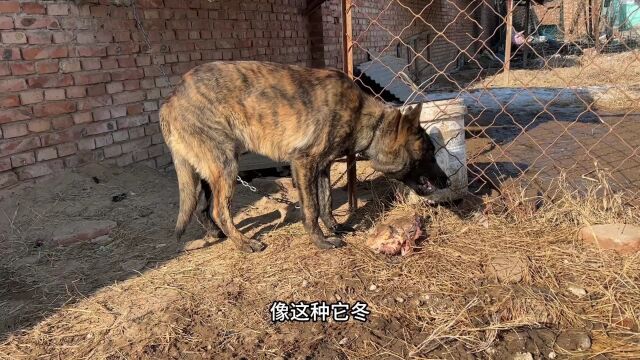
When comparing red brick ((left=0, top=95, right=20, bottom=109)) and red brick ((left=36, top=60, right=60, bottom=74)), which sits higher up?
red brick ((left=36, top=60, right=60, bottom=74))

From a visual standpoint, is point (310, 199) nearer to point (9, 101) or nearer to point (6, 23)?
point (9, 101)

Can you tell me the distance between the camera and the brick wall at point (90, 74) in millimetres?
4117

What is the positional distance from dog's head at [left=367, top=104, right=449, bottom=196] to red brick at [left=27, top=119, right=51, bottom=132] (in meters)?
3.11

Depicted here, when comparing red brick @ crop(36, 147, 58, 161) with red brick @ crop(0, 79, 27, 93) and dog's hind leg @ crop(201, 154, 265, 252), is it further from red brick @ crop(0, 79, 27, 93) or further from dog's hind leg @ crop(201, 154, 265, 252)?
dog's hind leg @ crop(201, 154, 265, 252)

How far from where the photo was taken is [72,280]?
3.21 metres

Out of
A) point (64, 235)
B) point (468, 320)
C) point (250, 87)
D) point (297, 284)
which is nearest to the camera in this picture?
point (468, 320)

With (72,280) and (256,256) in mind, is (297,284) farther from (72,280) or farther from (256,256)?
(72,280)

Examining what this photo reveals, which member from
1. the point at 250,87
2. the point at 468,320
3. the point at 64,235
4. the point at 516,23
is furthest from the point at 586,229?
the point at 516,23

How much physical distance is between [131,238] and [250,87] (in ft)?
5.53

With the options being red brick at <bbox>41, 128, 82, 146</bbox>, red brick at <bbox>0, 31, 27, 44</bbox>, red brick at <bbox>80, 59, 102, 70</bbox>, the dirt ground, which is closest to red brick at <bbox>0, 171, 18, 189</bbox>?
the dirt ground

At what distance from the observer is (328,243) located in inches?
137

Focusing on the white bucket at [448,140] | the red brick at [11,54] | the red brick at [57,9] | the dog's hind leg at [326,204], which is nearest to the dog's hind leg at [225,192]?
the dog's hind leg at [326,204]

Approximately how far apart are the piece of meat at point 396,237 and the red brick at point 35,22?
11.9ft

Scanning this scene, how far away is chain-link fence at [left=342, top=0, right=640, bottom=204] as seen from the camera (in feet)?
13.9
